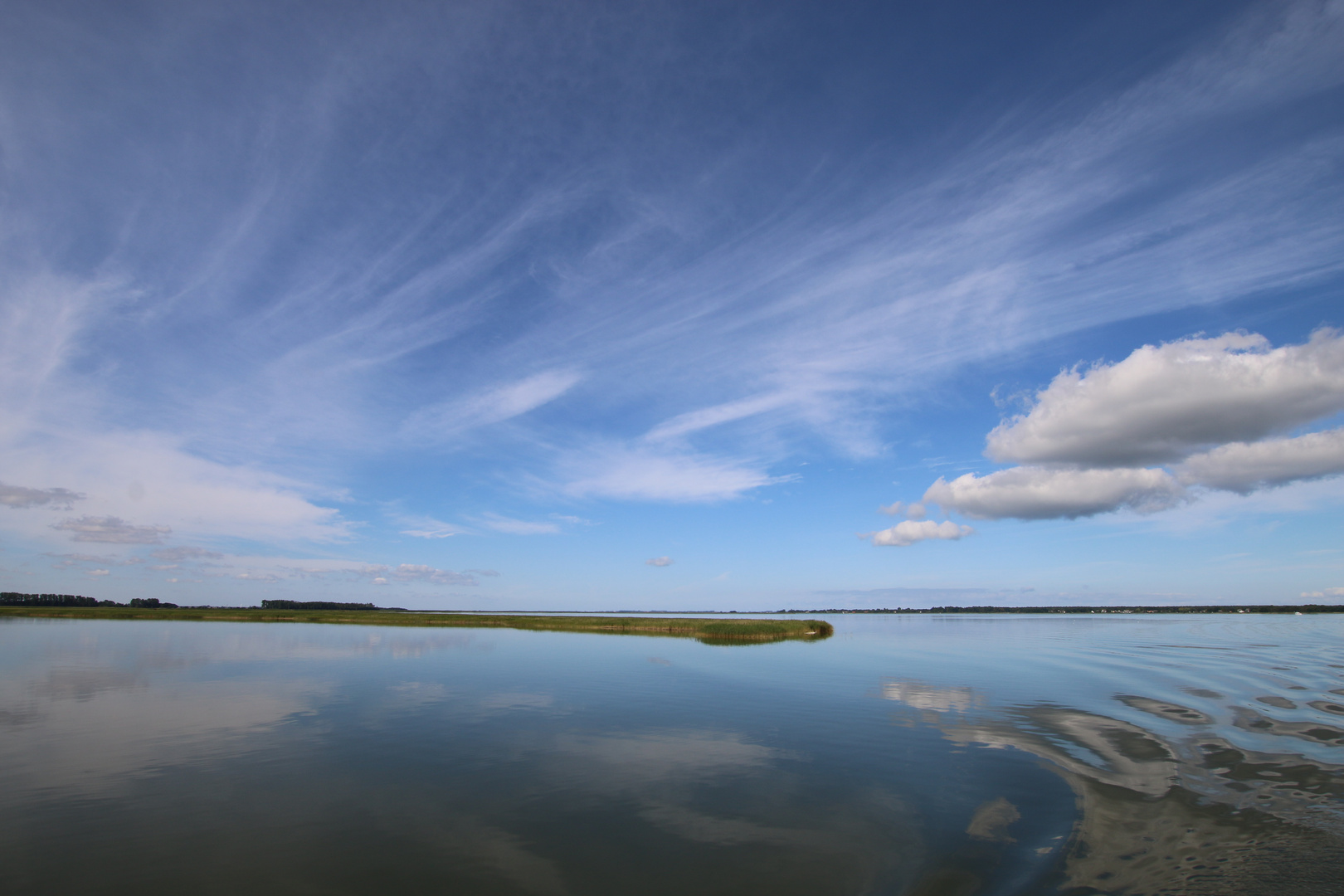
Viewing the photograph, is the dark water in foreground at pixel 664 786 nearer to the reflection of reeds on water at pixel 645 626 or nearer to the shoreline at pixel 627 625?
the reflection of reeds on water at pixel 645 626

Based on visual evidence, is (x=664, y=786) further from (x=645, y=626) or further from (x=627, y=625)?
(x=627, y=625)

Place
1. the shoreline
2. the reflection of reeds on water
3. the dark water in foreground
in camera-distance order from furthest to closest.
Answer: the shoreline → the reflection of reeds on water → the dark water in foreground

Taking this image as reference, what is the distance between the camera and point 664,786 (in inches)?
685

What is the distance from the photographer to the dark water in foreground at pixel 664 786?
11844 millimetres

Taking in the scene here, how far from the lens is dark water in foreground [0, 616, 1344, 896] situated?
466 inches

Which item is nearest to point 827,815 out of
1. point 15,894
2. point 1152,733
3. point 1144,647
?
point 15,894

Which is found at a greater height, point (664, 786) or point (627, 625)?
point (627, 625)

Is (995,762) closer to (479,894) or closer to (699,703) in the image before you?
(699,703)

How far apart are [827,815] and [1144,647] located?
71.9 metres

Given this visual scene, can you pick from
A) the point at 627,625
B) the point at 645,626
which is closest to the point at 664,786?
→ the point at 645,626

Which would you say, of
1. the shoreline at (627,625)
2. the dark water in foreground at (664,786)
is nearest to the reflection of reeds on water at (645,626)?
the shoreline at (627,625)

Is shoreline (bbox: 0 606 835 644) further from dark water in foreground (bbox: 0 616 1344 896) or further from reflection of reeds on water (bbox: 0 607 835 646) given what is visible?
dark water in foreground (bbox: 0 616 1344 896)

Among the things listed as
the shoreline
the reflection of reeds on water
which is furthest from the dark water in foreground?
the shoreline

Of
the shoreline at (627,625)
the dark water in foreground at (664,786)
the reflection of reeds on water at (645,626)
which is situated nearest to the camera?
the dark water in foreground at (664,786)
